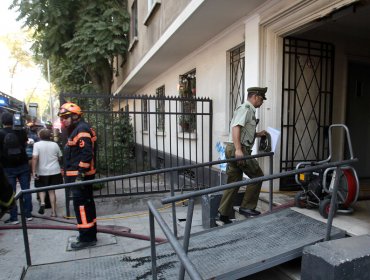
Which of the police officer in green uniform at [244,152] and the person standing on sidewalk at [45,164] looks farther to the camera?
the person standing on sidewalk at [45,164]

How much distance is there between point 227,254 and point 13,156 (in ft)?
12.8

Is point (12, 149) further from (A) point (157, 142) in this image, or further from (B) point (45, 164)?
(A) point (157, 142)

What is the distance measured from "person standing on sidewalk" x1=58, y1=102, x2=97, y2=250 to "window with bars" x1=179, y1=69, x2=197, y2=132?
3.74 metres

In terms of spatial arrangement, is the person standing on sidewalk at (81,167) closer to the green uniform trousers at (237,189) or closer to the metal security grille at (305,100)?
the green uniform trousers at (237,189)

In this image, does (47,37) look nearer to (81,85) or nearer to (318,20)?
(81,85)

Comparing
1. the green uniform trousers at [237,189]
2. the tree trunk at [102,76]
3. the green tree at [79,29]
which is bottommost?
the green uniform trousers at [237,189]

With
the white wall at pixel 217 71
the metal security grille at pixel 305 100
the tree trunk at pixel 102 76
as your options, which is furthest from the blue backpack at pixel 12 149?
the tree trunk at pixel 102 76

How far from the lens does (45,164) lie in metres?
5.50

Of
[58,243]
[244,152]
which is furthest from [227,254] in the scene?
[58,243]

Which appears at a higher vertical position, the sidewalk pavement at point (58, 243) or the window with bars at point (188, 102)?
the window with bars at point (188, 102)

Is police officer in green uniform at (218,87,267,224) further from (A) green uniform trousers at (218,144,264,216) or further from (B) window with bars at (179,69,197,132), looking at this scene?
(B) window with bars at (179,69,197,132)

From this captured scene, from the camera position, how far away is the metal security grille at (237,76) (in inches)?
221

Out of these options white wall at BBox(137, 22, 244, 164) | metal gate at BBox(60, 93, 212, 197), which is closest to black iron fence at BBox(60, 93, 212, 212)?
metal gate at BBox(60, 93, 212, 197)

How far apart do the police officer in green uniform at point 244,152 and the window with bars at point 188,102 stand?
3442mm
